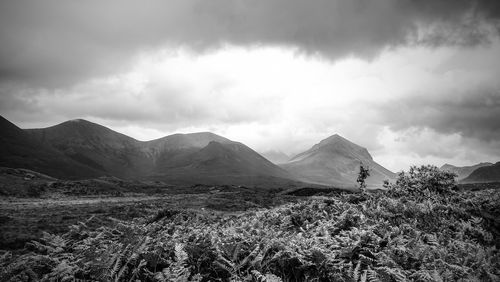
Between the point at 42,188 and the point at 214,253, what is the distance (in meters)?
56.3

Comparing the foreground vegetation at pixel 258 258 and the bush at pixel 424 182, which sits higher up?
the bush at pixel 424 182

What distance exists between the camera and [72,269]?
5367 mm

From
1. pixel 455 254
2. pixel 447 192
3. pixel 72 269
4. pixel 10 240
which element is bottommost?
pixel 10 240

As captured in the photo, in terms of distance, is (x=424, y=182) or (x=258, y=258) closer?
(x=258, y=258)

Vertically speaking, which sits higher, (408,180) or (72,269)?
(408,180)

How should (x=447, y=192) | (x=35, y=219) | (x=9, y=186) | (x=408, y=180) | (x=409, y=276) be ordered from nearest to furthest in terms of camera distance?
(x=409, y=276), (x=447, y=192), (x=408, y=180), (x=35, y=219), (x=9, y=186)

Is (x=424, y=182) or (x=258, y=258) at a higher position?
(x=424, y=182)

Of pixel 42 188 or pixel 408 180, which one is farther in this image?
pixel 42 188

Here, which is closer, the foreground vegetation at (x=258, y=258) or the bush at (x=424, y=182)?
the foreground vegetation at (x=258, y=258)

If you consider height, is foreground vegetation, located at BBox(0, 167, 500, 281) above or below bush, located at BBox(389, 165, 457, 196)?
below

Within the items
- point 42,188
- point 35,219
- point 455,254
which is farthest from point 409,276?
point 42,188

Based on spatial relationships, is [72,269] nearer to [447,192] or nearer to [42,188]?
[447,192]

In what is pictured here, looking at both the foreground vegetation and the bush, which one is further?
the bush

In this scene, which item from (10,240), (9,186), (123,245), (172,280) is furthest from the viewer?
(9,186)
